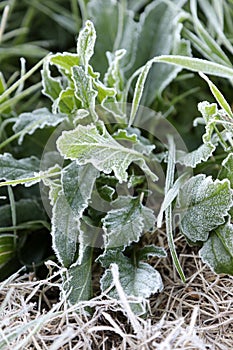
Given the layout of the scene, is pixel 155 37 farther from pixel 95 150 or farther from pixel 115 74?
Answer: pixel 95 150

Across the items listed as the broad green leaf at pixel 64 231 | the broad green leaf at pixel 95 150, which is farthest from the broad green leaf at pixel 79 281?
the broad green leaf at pixel 95 150

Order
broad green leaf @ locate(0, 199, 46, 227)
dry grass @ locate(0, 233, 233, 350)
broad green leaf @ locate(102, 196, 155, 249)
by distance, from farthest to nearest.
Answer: broad green leaf @ locate(0, 199, 46, 227) < broad green leaf @ locate(102, 196, 155, 249) < dry grass @ locate(0, 233, 233, 350)

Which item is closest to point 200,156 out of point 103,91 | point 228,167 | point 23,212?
point 228,167

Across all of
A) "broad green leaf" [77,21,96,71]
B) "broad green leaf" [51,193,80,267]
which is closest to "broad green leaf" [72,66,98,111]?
"broad green leaf" [77,21,96,71]

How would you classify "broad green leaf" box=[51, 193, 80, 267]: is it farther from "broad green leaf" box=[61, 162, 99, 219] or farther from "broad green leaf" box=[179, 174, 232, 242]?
"broad green leaf" box=[179, 174, 232, 242]

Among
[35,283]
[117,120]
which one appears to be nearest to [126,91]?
[117,120]

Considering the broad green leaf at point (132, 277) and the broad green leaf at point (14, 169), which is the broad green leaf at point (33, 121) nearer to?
the broad green leaf at point (14, 169)
